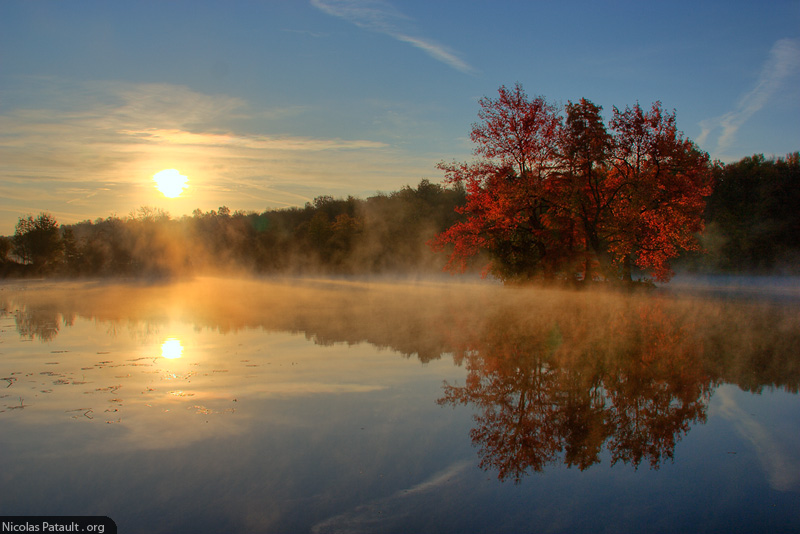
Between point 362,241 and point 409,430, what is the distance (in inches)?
1736

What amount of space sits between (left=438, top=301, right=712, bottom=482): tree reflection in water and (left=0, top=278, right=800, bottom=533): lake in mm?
36

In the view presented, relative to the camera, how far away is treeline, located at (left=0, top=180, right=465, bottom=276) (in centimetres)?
4781

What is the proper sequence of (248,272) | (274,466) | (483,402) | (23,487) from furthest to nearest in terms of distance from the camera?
(248,272) → (483,402) → (274,466) → (23,487)

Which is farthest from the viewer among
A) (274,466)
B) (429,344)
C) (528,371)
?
(429,344)

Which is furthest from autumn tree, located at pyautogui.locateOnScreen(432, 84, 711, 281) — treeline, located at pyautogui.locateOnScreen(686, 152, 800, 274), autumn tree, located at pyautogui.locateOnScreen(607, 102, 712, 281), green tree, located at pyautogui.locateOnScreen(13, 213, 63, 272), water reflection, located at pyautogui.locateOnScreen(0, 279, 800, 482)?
green tree, located at pyautogui.locateOnScreen(13, 213, 63, 272)

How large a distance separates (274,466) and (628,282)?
22.6 meters

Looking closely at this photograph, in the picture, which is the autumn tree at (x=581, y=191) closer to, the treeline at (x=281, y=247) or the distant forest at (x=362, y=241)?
the distant forest at (x=362, y=241)

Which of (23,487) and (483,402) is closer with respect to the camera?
(23,487)

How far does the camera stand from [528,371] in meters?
8.74

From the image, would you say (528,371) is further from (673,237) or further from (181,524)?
(673,237)

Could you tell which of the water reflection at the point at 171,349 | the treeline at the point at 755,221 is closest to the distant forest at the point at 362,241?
the treeline at the point at 755,221

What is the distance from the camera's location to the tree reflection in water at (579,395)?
18.2ft

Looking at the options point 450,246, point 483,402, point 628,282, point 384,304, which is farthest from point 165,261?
point 483,402

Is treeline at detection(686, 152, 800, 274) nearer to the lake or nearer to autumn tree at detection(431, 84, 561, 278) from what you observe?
autumn tree at detection(431, 84, 561, 278)
